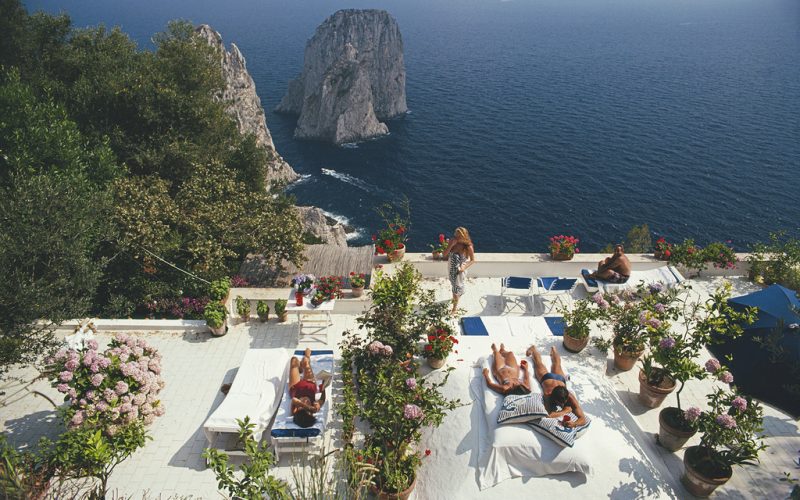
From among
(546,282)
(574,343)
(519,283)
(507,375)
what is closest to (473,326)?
(519,283)

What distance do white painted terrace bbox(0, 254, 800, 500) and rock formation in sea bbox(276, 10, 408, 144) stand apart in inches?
3182

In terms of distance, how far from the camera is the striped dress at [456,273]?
15.2 metres

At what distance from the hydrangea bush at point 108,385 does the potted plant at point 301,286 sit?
419 cm

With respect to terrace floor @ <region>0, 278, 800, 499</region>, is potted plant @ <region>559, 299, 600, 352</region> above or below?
above

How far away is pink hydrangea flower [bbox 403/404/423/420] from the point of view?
32.0 feet

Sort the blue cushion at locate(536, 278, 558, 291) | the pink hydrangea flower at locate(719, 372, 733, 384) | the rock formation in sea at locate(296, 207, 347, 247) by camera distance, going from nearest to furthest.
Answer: the pink hydrangea flower at locate(719, 372, 733, 384)
the blue cushion at locate(536, 278, 558, 291)
the rock formation in sea at locate(296, 207, 347, 247)

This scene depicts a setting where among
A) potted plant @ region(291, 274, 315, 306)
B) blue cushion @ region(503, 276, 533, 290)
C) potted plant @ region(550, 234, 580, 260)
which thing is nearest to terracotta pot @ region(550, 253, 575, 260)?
potted plant @ region(550, 234, 580, 260)

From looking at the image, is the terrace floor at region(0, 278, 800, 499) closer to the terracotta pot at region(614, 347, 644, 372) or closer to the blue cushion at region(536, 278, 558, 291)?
the terracotta pot at region(614, 347, 644, 372)

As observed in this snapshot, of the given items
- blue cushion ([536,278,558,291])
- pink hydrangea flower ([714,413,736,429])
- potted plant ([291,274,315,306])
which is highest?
potted plant ([291,274,315,306])

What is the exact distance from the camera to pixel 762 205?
61688 millimetres

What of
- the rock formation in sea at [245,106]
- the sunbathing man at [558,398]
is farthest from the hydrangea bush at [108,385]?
the rock formation in sea at [245,106]

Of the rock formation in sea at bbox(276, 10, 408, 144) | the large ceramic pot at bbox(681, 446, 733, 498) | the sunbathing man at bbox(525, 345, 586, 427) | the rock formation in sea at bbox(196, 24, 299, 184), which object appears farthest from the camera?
the rock formation in sea at bbox(276, 10, 408, 144)

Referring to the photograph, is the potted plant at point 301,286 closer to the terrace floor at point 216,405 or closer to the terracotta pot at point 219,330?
the terrace floor at point 216,405

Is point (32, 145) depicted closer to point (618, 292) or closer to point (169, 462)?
point (169, 462)
